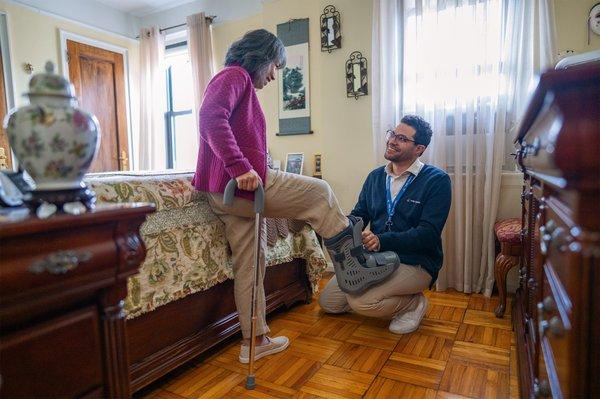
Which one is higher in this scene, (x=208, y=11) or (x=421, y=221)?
(x=208, y=11)

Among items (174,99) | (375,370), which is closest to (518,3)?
(375,370)

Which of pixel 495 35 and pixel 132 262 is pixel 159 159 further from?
pixel 132 262

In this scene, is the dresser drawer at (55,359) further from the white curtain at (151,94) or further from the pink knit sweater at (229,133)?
the white curtain at (151,94)

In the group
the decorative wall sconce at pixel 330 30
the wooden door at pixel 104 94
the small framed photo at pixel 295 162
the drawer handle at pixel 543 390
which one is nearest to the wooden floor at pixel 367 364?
the drawer handle at pixel 543 390

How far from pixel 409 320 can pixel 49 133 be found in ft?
5.43

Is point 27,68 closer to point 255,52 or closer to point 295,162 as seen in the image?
point 295,162

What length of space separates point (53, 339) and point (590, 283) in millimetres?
826

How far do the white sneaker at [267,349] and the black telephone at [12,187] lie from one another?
1049 mm

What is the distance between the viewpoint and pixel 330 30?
2.79 meters

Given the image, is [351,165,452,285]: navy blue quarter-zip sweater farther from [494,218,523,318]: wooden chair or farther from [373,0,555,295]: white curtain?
[373,0,555,295]: white curtain

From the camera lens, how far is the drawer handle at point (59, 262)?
23.2 inches

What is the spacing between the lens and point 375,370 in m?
1.48

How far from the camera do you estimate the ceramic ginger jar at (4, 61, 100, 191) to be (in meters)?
0.62

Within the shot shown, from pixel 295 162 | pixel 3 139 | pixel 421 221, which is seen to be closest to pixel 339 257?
pixel 421 221
